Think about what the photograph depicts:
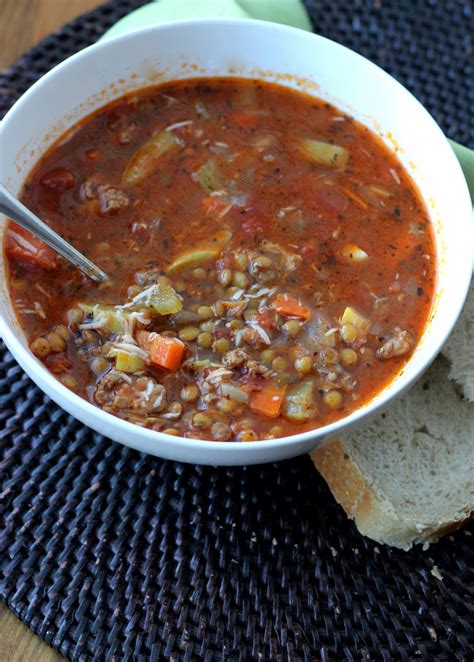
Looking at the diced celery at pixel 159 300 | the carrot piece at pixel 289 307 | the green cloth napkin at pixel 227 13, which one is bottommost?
the diced celery at pixel 159 300

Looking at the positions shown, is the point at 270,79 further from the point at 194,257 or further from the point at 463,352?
the point at 463,352

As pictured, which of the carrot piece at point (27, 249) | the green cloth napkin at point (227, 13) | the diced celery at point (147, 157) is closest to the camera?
the carrot piece at point (27, 249)

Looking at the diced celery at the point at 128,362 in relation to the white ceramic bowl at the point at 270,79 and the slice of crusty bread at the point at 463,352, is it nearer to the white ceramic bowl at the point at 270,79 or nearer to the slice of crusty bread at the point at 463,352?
the white ceramic bowl at the point at 270,79

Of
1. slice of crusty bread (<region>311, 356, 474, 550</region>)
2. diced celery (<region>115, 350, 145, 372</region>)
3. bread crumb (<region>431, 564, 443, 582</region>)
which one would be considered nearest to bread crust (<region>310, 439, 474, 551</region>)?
slice of crusty bread (<region>311, 356, 474, 550</region>)

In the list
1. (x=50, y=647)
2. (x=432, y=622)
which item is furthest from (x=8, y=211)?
(x=432, y=622)

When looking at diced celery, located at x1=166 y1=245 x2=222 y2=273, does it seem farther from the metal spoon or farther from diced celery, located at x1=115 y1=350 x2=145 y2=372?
diced celery, located at x1=115 y1=350 x2=145 y2=372

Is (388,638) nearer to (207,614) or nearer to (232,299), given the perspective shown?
(207,614)

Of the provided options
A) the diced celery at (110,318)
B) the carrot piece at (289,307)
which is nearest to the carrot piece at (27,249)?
the diced celery at (110,318)
